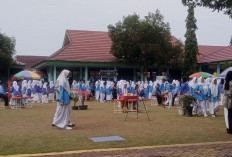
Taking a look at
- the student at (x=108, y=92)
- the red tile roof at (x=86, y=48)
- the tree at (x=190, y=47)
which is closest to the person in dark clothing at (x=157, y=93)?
the student at (x=108, y=92)

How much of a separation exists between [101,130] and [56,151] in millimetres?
3171

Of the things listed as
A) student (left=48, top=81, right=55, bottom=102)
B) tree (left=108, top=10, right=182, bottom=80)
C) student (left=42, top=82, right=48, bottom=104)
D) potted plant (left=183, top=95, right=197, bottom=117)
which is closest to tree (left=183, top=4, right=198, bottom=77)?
tree (left=108, top=10, right=182, bottom=80)

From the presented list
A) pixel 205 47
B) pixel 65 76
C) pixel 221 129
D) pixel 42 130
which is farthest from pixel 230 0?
pixel 205 47

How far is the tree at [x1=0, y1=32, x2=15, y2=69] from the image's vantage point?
32438mm

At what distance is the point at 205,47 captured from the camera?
42844 mm

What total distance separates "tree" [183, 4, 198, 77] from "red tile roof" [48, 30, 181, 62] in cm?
766

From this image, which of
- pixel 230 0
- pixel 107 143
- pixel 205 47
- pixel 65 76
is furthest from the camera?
pixel 205 47

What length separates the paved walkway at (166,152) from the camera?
22.3 feet

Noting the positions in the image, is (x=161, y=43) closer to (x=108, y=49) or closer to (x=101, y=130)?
(x=108, y=49)

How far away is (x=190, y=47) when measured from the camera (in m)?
33.3

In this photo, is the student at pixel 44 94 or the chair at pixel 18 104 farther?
the student at pixel 44 94

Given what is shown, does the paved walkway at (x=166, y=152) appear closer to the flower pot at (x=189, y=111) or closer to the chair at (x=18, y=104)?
the flower pot at (x=189, y=111)

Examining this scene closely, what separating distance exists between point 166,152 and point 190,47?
27.5 metres

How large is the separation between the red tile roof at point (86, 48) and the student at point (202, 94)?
58.0 feet
